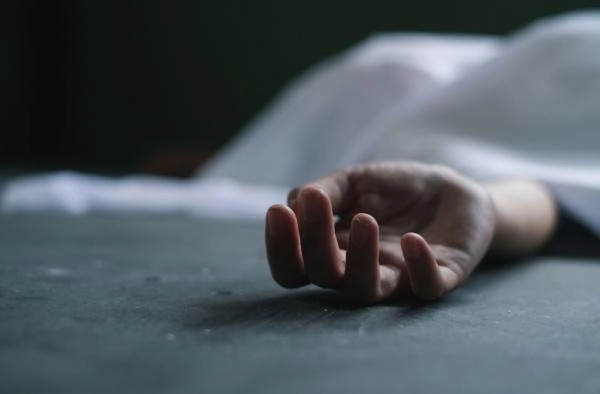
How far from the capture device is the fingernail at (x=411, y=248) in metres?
0.52

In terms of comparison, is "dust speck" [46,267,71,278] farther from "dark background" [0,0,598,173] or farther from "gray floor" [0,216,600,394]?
"dark background" [0,0,598,173]

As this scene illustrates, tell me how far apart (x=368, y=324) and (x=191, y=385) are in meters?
0.16

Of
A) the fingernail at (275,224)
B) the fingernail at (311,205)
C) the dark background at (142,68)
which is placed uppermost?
the dark background at (142,68)

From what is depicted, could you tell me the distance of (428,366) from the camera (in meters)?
0.42

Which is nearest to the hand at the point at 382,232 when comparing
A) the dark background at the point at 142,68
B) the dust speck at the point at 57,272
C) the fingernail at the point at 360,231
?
the fingernail at the point at 360,231

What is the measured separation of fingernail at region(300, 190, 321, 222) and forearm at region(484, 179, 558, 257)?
258 mm

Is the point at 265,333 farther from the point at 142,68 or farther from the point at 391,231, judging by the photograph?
the point at 142,68

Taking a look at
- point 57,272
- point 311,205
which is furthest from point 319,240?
point 57,272

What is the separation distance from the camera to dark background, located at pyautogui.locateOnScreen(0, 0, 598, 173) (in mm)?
2447

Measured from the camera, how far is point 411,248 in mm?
520

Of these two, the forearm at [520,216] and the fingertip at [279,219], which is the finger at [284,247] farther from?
the forearm at [520,216]

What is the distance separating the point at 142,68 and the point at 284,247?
88.4 inches

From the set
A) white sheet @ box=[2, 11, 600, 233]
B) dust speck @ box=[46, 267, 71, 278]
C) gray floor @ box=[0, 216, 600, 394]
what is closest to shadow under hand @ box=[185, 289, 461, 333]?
gray floor @ box=[0, 216, 600, 394]

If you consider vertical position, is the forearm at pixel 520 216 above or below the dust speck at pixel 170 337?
above
